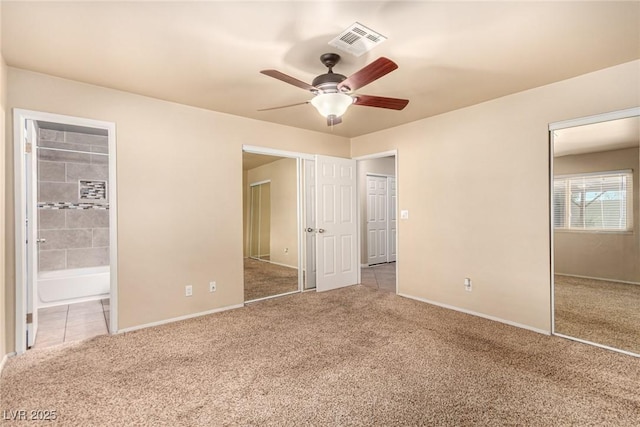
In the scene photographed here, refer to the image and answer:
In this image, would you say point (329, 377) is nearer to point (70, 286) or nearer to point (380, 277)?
point (380, 277)

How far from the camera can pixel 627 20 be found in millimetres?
2027

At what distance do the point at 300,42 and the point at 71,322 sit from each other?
3940 millimetres

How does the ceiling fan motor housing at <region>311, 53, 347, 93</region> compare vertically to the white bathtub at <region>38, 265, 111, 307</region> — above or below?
above

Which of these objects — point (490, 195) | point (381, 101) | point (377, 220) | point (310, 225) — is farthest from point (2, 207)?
point (377, 220)

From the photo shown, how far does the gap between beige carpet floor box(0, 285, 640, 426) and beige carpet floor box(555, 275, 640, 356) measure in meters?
0.26

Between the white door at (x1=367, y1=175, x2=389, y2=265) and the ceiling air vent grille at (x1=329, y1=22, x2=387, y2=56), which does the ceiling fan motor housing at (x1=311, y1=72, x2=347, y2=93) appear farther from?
the white door at (x1=367, y1=175, x2=389, y2=265)

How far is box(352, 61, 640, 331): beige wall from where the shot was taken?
303 cm

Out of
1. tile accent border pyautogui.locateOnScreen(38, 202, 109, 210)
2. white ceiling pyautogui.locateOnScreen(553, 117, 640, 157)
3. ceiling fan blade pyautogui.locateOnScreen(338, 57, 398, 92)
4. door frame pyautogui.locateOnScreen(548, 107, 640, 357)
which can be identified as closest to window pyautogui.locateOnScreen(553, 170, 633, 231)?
door frame pyautogui.locateOnScreen(548, 107, 640, 357)

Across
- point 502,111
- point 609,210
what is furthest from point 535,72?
point 609,210

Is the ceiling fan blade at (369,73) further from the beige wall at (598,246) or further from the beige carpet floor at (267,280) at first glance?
the beige carpet floor at (267,280)

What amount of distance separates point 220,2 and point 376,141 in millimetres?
3361

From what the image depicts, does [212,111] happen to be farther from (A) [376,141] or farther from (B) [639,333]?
(B) [639,333]

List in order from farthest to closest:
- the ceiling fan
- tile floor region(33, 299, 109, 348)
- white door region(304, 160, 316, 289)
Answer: white door region(304, 160, 316, 289) < tile floor region(33, 299, 109, 348) < the ceiling fan

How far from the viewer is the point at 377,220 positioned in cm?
713
